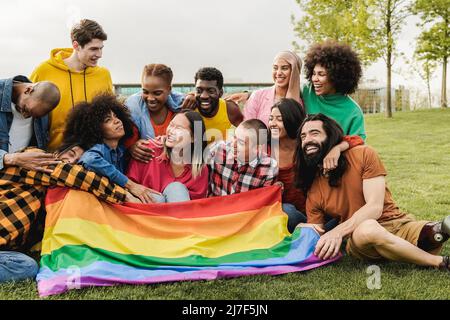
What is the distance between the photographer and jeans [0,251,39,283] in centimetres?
394

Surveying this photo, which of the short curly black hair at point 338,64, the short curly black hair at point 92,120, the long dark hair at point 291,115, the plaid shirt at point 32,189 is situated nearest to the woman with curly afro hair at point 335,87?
the short curly black hair at point 338,64

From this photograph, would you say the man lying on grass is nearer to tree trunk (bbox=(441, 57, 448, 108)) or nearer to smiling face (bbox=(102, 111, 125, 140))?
smiling face (bbox=(102, 111, 125, 140))

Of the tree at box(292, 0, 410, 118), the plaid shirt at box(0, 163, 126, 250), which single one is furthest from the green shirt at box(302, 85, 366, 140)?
the tree at box(292, 0, 410, 118)

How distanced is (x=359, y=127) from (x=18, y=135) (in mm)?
3649

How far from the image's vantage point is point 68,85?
5.68 metres

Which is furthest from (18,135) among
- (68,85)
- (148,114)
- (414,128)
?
(414,128)

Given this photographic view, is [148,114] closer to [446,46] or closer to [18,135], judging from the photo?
[18,135]

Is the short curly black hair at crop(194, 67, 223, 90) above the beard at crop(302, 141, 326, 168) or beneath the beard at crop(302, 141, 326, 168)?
above

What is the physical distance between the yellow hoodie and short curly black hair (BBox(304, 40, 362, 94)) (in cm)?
247

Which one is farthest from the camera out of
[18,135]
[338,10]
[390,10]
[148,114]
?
[338,10]

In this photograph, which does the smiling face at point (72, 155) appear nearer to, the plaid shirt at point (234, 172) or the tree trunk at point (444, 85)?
the plaid shirt at point (234, 172)

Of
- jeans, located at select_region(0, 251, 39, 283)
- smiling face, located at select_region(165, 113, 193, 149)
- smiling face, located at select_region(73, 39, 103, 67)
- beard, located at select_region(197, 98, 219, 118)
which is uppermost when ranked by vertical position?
smiling face, located at select_region(73, 39, 103, 67)

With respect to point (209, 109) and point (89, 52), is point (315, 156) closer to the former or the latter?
point (209, 109)
